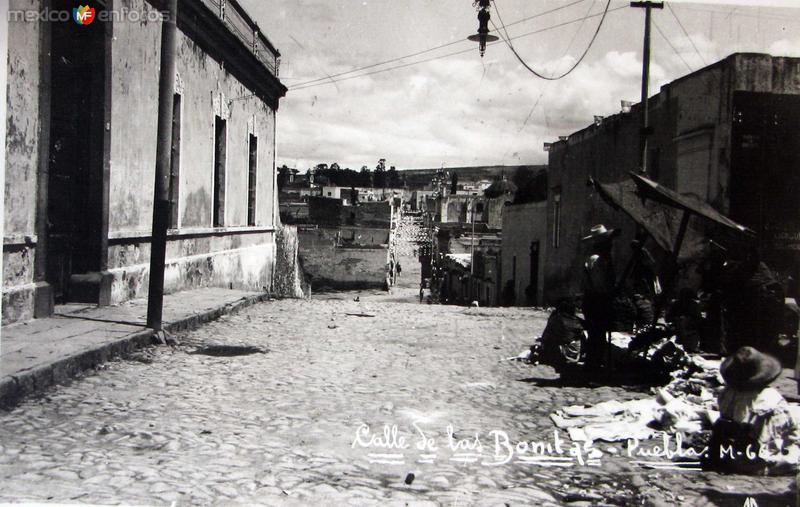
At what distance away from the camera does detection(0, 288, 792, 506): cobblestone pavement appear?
10.4ft

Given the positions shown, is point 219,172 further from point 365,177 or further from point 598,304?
point 365,177

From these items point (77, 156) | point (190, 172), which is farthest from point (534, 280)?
point (77, 156)

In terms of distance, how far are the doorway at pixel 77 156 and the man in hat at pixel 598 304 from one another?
548 centimetres

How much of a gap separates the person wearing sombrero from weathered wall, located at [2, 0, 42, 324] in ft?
18.5

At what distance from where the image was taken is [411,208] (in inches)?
2896

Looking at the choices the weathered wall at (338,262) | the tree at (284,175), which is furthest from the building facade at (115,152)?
the tree at (284,175)

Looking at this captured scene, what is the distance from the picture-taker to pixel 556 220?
19141mm

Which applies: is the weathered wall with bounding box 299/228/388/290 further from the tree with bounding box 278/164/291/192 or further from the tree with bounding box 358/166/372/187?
the tree with bounding box 358/166/372/187

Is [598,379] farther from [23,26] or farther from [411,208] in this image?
[411,208]

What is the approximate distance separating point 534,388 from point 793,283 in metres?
4.81

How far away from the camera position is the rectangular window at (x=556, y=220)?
1867 centimetres

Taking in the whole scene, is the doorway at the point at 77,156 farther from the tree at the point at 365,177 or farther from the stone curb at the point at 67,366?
the tree at the point at 365,177

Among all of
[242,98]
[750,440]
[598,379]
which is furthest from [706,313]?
[242,98]

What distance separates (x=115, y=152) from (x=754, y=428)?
24.1 feet
